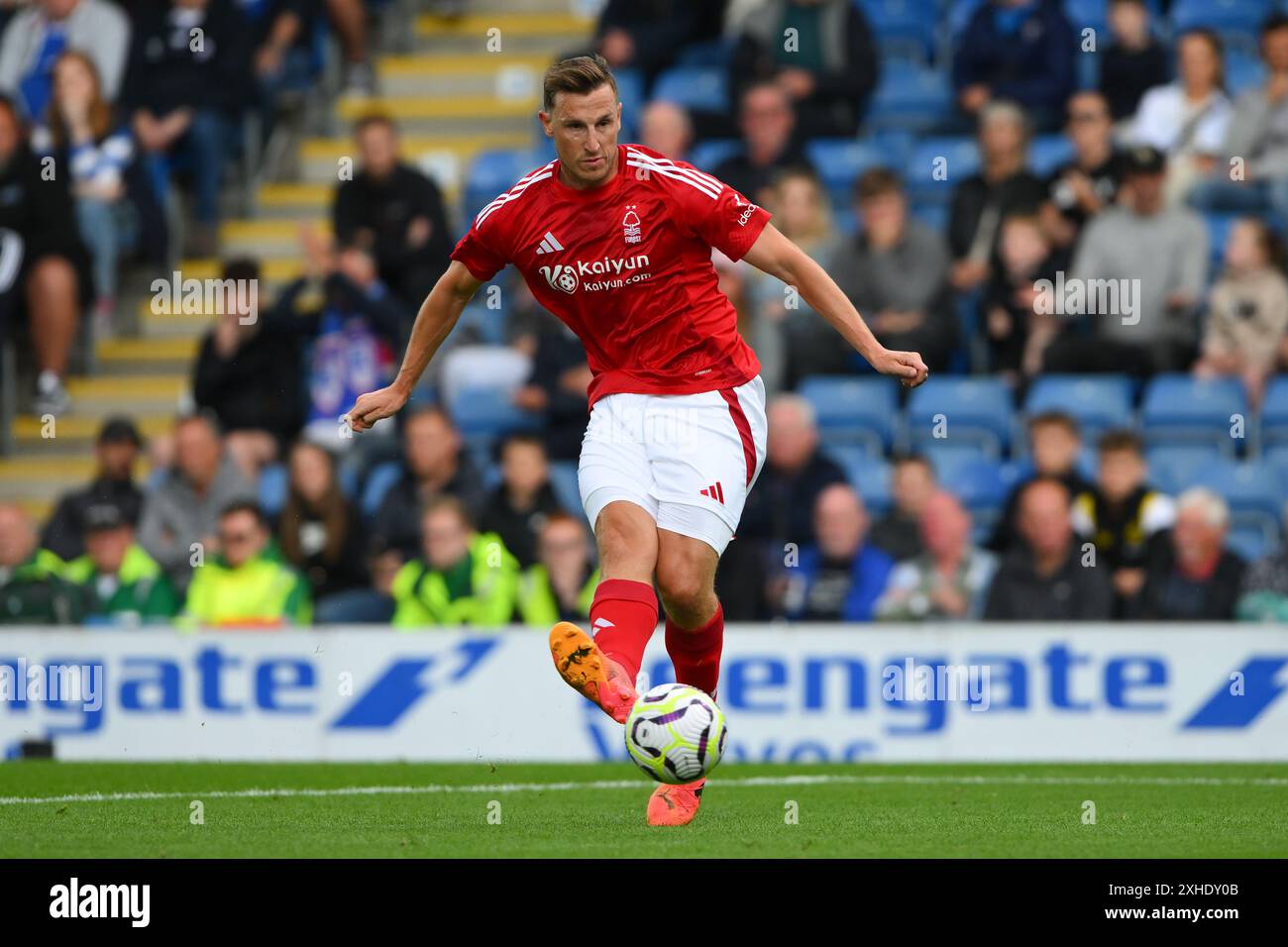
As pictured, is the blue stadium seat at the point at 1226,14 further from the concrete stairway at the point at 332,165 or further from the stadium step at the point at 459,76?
the stadium step at the point at 459,76

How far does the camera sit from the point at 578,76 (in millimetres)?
7281

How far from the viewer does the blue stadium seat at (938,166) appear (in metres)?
14.8

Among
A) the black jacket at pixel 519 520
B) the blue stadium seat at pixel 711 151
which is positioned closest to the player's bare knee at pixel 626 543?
the black jacket at pixel 519 520

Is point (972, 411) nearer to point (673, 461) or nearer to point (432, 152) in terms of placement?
point (432, 152)

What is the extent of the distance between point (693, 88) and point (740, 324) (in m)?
3.38

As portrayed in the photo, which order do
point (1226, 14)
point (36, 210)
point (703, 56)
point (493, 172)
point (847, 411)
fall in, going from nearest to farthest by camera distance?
point (847, 411) → point (36, 210) → point (1226, 14) → point (493, 172) → point (703, 56)

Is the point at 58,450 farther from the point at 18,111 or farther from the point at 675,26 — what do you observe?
the point at 675,26

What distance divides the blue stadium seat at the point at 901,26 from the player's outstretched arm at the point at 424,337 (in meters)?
8.55

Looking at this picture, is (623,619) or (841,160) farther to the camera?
(841,160)

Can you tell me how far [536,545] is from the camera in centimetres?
1252

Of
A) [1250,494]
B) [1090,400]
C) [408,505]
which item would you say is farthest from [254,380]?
[1250,494]

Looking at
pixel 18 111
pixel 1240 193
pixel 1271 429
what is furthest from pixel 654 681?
pixel 18 111

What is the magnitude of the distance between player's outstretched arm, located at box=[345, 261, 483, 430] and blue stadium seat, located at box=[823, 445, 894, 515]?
5213 millimetres

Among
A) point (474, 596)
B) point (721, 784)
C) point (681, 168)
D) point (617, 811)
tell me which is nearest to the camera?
point (681, 168)
